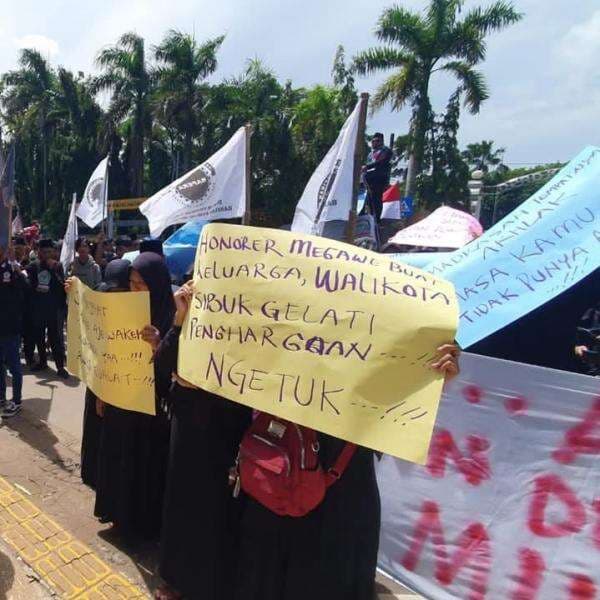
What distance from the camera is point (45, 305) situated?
20.8 feet

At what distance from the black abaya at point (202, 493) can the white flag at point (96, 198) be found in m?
4.77

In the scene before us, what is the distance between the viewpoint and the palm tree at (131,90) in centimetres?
2481

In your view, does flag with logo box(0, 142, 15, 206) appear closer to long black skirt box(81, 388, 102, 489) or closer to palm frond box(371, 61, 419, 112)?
long black skirt box(81, 388, 102, 489)

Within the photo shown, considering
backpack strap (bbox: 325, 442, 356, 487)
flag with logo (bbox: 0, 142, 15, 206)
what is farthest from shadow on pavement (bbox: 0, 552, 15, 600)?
flag with logo (bbox: 0, 142, 15, 206)

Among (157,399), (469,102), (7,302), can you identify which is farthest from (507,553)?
(469,102)

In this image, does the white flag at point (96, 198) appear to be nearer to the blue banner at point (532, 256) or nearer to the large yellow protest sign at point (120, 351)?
the large yellow protest sign at point (120, 351)

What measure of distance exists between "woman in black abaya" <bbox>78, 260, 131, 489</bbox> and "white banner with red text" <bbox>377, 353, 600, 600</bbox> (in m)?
1.63

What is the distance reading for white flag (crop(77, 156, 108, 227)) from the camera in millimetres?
6605

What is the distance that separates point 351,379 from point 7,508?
8.43 feet

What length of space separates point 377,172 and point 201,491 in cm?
635

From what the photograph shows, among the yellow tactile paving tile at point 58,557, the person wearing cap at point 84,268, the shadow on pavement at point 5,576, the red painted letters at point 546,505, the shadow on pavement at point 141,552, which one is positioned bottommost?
the shadow on pavement at point 5,576

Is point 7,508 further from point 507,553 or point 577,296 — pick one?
point 577,296

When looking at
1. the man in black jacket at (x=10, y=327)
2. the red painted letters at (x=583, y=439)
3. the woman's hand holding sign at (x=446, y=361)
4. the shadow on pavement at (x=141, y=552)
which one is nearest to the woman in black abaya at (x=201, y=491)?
the shadow on pavement at (x=141, y=552)

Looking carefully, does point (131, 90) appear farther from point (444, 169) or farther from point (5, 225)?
point (5, 225)
